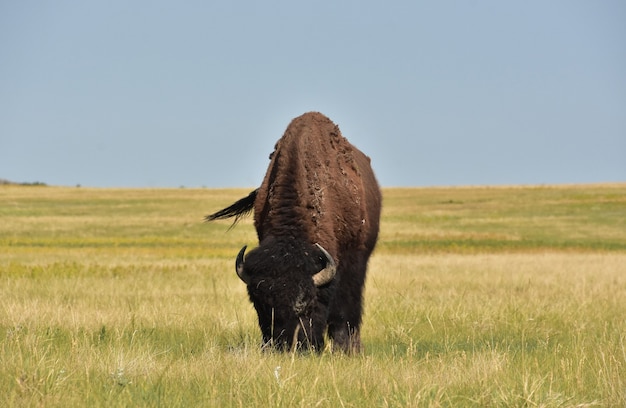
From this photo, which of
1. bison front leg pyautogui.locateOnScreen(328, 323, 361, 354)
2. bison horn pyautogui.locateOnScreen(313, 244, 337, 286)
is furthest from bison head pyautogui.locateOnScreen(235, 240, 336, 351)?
bison front leg pyautogui.locateOnScreen(328, 323, 361, 354)

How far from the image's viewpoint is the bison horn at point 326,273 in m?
8.38

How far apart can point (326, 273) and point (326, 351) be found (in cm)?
89

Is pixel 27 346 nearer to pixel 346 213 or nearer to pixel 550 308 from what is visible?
pixel 346 213

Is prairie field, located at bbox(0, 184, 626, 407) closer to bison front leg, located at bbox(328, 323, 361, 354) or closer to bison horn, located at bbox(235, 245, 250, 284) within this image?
bison front leg, located at bbox(328, 323, 361, 354)

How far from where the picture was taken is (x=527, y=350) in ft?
31.8

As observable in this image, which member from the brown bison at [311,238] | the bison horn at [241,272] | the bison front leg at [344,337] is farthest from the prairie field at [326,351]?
the bison horn at [241,272]

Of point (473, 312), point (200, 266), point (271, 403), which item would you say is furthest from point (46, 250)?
point (271, 403)

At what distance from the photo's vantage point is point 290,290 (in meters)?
8.02

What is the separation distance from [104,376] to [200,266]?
16965 millimetres

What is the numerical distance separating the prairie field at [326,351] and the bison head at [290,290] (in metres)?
0.26

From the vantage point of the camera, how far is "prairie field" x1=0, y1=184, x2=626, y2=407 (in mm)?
6211

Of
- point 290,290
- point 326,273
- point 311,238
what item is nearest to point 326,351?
point 326,273

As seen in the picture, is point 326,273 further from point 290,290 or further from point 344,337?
point 344,337

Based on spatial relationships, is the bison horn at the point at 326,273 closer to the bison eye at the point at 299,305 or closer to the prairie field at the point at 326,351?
the bison eye at the point at 299,305
